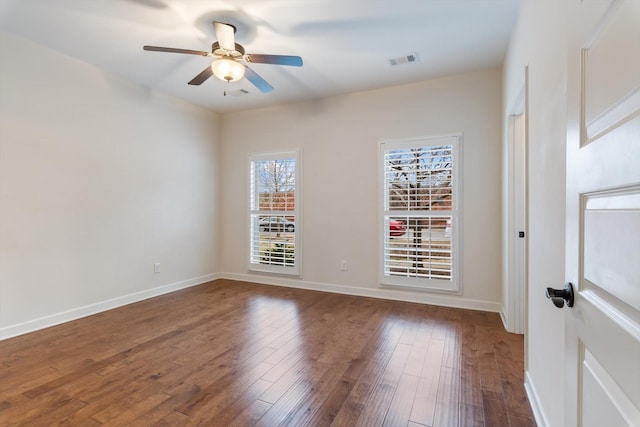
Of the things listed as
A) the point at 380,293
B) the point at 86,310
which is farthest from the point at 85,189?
the point at 380,293

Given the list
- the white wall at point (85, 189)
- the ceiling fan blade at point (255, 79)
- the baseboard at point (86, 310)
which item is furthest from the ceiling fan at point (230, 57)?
the baseboard at point (86, 310)

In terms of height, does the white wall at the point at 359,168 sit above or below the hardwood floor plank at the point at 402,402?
above

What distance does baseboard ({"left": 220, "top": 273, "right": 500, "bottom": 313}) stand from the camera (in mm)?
3639

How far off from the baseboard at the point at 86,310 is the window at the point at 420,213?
2.98 metres

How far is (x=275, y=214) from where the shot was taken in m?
4.89

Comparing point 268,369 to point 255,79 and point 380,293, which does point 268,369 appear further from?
point 255,79

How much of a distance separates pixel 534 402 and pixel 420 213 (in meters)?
2.35

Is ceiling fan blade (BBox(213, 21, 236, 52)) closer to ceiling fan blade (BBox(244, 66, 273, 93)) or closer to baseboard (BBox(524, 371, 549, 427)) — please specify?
ceiling fan blade (BBox(244, 66, 273, 93))

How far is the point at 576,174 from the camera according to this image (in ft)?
2.84

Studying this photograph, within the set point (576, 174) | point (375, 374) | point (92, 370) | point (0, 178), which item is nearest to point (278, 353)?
point (375, 374)

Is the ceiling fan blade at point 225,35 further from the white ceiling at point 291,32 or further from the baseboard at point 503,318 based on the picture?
the baseboard at point 503,318

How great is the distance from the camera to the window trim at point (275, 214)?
466 centimetres

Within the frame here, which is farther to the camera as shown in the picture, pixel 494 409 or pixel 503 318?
pixel 503 318

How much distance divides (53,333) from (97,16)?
2895mm
